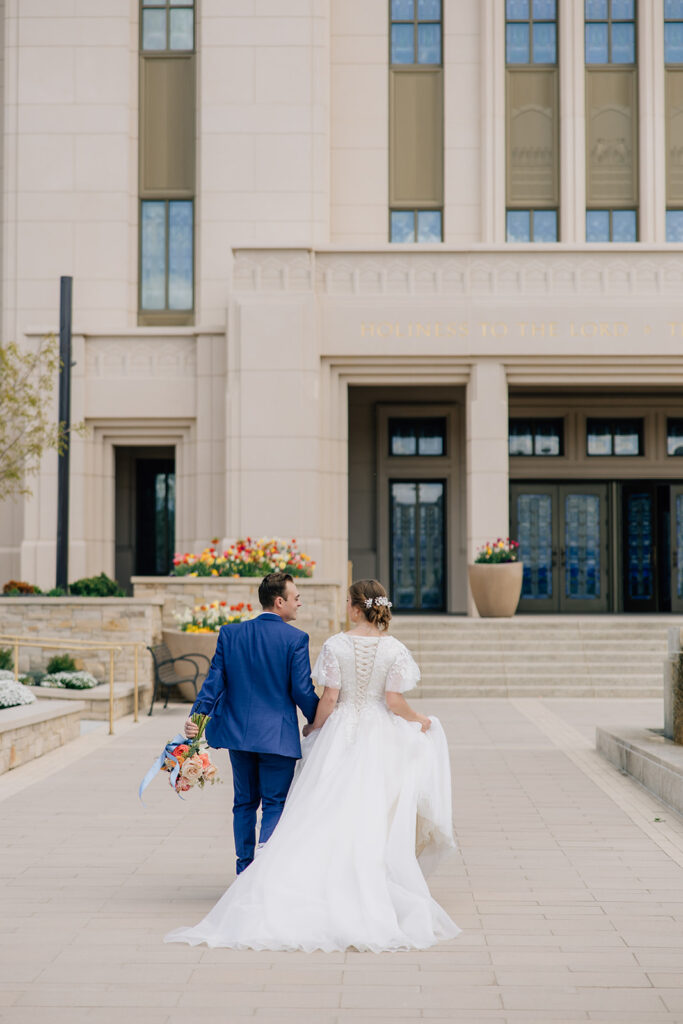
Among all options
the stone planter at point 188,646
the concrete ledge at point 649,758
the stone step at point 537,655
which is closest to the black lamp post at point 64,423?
the stone planter at point 188,646

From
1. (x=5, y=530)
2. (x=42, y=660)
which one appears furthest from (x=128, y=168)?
(x=42, y=660)

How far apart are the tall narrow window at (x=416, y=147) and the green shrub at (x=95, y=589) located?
1051 centimetres

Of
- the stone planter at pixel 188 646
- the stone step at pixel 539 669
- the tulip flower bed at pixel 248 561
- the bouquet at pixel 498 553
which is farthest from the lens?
the bouquet at pixel 498 553

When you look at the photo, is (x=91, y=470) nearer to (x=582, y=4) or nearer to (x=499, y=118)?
(x=499, y=118)

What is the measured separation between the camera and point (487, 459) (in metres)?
23.0

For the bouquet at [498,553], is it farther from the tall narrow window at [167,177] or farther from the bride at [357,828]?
the bride at [357,828]

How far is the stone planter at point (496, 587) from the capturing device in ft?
69.9

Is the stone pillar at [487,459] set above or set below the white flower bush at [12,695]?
above

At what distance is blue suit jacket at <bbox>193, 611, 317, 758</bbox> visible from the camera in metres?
6.38

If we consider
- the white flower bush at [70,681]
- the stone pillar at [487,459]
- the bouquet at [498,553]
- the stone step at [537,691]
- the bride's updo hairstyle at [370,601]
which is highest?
the stone pillar at [487,459]

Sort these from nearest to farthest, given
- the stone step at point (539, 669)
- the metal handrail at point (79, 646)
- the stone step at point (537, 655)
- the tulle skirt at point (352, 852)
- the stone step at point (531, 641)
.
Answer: the tulle skirt at point (352, 852)
the metal handrail at point (79, 646)
the stone step at point (539, 669)
the stone step at point (537, 655)
the stone step at point (531, 641)

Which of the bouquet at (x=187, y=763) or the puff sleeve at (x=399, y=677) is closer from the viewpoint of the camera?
the puff sleeve at (x=399, y=677)

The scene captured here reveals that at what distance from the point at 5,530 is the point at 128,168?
27.0ft

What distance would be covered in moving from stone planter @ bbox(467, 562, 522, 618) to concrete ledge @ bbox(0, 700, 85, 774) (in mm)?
9527
